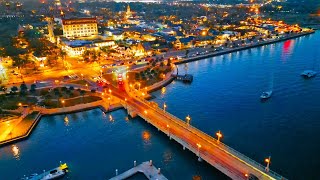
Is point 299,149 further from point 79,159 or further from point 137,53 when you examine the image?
point 137,53

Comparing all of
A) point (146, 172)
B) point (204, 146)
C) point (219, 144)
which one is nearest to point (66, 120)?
point (146, 172)

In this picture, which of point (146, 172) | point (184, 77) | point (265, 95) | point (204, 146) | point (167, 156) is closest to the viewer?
point (146, 172)

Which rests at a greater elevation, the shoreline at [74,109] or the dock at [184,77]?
the dock at [184,77]

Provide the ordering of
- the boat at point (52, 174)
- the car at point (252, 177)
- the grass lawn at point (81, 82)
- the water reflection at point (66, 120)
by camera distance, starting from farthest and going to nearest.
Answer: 1. the grass lawn at point (81, 82)
2. the water reflection at point (66, 120)
3. the boat at point (52, 174)
4. the car at point (252, 177)

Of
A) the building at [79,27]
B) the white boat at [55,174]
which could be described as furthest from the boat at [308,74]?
the building at [79,27]

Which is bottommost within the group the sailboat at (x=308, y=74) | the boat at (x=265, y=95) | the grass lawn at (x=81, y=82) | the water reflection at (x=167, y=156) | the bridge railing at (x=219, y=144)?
the water reflection at (x=167, y=156)

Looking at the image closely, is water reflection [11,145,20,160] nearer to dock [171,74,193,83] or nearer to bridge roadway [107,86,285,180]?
bridge roadway [107,86,285,180]

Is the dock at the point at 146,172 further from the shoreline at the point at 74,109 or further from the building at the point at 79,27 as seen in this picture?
the building at the point at 79,27

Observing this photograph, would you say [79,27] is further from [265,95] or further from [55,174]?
[55,174]
